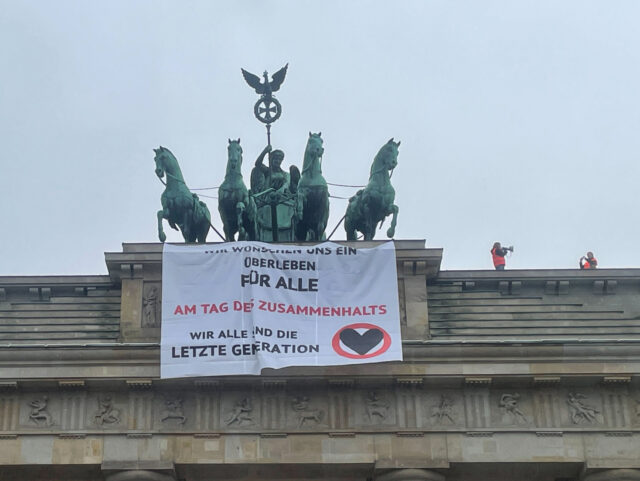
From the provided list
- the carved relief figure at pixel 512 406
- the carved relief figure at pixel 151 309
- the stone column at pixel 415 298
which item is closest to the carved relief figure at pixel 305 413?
the stone column at pixel 415 298

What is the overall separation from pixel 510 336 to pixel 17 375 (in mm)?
9419

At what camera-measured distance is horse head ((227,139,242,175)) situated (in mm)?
35562

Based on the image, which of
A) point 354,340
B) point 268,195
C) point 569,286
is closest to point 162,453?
point 354,340

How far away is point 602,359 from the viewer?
3306 centimetres

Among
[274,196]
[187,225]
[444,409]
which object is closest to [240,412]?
[444,409]

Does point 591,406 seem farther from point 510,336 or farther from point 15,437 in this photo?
point 15,437

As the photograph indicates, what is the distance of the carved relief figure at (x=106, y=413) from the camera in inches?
1288

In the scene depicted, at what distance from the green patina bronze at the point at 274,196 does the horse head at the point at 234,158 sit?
2.73 feet

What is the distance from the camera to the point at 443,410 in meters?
33.0

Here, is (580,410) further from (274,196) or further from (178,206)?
(178,206)

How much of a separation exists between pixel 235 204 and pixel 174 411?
4.78 meters

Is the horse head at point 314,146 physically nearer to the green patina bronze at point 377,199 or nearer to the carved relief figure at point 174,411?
the green patina bronze at point 377,199

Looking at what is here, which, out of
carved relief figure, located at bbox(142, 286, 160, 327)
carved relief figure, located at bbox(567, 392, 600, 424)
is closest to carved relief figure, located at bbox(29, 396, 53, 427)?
carved relief figure, located at bbox(142, 286, 160, 327)

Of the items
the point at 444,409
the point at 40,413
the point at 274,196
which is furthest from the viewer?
→ the point at 274,196
